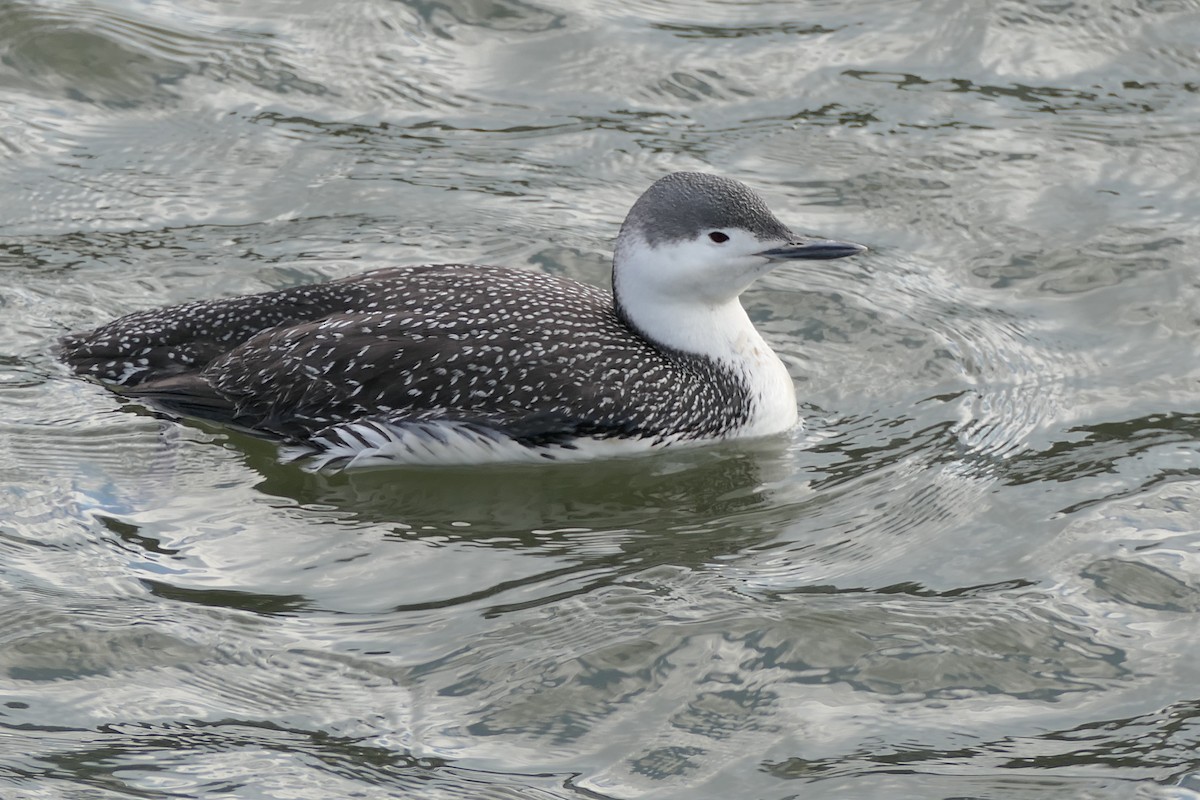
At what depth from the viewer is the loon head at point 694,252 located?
700 centimetres

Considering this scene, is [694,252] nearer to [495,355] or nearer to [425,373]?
[495,355]

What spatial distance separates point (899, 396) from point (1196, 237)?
2.11m

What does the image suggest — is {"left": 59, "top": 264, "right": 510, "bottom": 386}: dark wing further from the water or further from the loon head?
the loon head

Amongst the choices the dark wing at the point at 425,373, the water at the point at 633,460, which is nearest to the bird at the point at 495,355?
the dark wing at the point at 425,373

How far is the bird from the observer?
6.83 m

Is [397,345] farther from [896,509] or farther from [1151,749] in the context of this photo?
[1151,749]

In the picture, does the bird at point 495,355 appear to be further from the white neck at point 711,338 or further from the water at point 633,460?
the water at point 633,460

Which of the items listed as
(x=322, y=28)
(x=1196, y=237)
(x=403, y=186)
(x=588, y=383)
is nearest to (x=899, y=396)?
(x=588, y=383)

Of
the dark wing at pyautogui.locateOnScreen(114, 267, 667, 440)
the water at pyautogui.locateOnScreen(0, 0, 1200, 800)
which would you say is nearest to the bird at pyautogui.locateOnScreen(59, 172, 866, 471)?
the dark wing at pyautogui.locateOnScreen(114, 267, 667, 440)

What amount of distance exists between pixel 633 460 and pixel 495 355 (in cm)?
75

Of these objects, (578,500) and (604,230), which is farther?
(604,230)

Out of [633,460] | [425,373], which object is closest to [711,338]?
[633,460]

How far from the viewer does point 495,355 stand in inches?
269

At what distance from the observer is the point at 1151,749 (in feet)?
17.8
